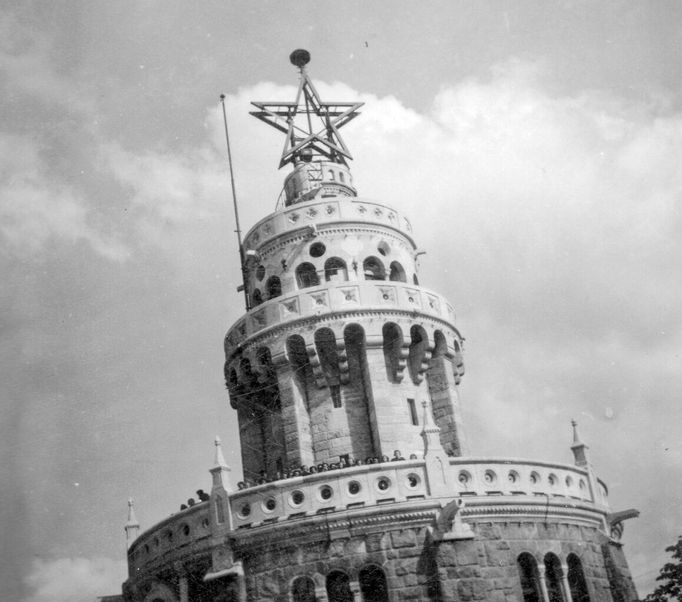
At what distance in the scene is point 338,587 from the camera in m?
24.2

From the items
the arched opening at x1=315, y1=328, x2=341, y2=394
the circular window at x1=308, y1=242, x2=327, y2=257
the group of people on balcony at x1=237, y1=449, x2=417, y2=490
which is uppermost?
the circular window at x1=308, y1=242, x2=327, y2=257

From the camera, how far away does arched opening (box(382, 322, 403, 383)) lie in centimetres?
3150

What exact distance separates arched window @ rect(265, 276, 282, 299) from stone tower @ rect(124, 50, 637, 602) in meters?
0.05

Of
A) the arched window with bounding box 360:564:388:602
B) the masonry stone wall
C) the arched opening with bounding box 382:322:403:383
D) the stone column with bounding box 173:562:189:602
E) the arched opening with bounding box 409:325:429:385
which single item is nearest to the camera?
the masonry stone wall

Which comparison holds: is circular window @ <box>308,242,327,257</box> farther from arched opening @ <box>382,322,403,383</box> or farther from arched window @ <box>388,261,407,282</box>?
arched opening @ <box>382,322,403,383</box>

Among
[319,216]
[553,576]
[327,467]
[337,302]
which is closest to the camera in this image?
[553,576]

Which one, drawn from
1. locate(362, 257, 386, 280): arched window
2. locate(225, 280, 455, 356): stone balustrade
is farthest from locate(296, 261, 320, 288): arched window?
locate(225, 280, 455, 356): stone balustrade

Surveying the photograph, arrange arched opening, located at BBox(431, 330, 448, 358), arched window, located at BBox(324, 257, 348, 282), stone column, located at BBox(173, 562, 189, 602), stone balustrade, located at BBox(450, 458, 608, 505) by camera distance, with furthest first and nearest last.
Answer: arched window, located at BBox(324, 257, 348, 282) → arched opening, located at BBox(431, 330, 448, 358) → stone column, located at BBox(173, 562, 189, 602) → stone balustrade, located at BBox(450, 458, 608, 505)

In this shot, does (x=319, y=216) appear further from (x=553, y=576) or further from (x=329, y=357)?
(x=553, y=576)

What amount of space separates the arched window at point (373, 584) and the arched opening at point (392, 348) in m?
8.61

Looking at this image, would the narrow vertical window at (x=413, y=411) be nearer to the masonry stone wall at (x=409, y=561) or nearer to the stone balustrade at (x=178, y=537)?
the masonry stone wall at (x=409, y=561)

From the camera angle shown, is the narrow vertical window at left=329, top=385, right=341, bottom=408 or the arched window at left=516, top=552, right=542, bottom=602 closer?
the arched window at left=516, top=552, right=542, bottom=602

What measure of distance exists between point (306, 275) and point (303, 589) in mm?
13332

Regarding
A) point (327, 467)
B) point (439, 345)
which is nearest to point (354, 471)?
point (327, 467)
